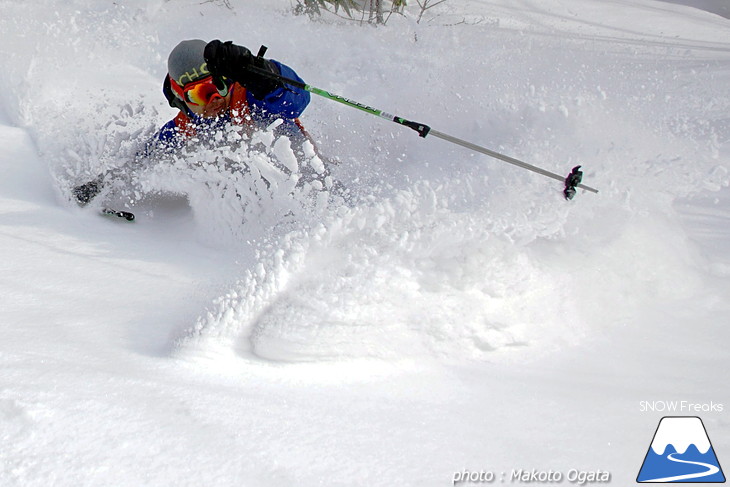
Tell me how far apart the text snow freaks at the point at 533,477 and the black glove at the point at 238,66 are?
247 centimetres

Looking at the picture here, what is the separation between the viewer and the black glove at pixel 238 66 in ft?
11.1

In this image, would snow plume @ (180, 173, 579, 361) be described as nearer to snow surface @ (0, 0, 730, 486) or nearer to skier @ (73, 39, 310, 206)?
snow surface @ (0, 0, 730, 486)

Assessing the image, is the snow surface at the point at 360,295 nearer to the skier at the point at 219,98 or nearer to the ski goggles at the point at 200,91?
the skier at the point at 219,98

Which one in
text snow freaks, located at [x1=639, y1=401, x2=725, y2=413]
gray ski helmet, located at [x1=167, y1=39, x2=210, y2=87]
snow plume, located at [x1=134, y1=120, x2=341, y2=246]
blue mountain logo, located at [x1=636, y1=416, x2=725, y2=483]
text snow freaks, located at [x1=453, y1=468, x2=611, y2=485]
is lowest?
text snow freaks, located at [x1=453, y1=468, x2=611, y2=485]

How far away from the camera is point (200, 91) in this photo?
3754 mm

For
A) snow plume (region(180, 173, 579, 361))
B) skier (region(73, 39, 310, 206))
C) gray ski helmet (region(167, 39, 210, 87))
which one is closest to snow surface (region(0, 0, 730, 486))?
snow plume (region(180, 173, 579, 361))

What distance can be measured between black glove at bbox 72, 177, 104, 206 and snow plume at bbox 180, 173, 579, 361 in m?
1.46

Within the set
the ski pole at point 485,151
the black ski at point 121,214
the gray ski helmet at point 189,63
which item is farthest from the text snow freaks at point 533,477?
the gray ski helmet at point 189,63

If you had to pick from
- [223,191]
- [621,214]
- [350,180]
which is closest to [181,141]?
[223,191]

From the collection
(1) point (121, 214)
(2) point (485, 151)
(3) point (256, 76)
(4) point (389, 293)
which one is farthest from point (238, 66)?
(4) point (389, 293)

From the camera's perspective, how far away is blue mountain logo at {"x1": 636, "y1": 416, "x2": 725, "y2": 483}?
77.3 inches

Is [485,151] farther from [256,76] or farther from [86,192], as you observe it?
[86,192]

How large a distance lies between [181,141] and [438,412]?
2.55 m

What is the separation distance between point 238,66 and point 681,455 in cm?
281
